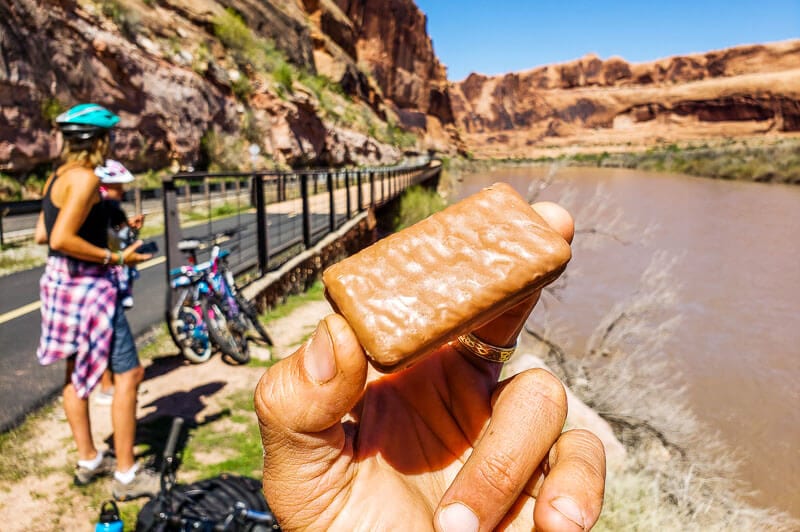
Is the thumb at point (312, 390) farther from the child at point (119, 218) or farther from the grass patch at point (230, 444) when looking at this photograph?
the grass patch at point (230, 444)

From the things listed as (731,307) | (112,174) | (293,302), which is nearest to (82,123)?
(112,174)

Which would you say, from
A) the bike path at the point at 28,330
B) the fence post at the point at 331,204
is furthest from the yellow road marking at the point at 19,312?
the fence post at the point at 331,204

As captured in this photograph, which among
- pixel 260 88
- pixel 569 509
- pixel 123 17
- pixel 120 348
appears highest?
pixel 123 17

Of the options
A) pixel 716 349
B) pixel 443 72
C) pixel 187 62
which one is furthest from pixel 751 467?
pixel 443 72

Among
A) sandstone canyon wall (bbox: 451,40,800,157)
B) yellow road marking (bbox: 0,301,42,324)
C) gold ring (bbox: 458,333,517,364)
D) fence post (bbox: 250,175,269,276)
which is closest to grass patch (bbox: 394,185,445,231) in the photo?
fence post (bbox: 250,175,269,276)

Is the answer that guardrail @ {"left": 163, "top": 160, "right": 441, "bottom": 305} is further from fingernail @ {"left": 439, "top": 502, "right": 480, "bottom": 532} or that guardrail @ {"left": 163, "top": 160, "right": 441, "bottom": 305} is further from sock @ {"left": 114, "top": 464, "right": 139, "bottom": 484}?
fingernail @ {"left": 439, "top": 502, "right": 480, "bottom": 532}

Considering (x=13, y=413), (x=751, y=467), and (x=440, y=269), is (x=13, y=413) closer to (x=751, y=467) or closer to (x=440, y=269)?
(x=440, y=269)

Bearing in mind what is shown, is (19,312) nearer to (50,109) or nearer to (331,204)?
(331,204)
